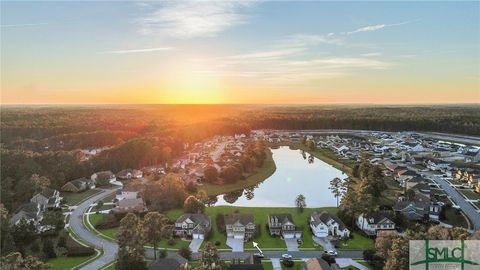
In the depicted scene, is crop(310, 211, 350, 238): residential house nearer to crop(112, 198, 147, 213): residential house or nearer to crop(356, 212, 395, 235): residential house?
crop(356, 212, 395, 235): residential house

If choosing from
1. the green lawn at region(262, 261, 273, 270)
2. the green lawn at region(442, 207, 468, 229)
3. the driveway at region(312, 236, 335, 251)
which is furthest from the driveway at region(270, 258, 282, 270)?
Result: the green lawn at region(442, 207, 468, 229)

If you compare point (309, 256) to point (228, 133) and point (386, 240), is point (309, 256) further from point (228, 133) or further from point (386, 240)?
point (228, 133)

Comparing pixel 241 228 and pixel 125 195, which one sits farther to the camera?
pixel 125 195

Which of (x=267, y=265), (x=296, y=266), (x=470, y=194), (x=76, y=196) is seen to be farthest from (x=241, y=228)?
(x=470, y=194)

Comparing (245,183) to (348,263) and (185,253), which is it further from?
(348,263)

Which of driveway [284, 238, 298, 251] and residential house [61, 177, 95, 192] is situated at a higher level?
residential house [61, 177, 95, 192]

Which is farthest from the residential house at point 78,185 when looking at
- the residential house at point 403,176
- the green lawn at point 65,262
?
the residential house at point 403,176

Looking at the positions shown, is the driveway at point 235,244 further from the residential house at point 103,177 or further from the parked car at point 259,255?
the residential house at point 103,177
